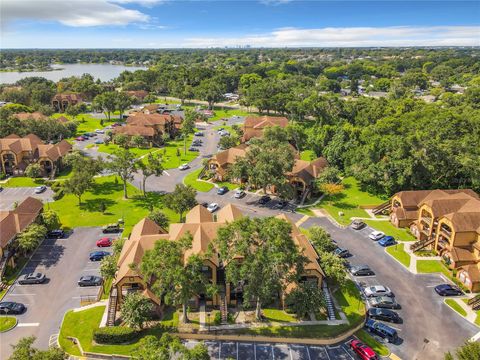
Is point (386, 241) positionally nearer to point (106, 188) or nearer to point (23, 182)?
point (106, 188)

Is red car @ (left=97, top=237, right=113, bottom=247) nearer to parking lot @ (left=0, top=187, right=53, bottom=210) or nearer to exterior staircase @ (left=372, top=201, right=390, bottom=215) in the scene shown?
parking lot @ (left=0, top=187, right=53, bottom=210)

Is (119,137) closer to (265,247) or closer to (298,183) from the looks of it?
(298,183)

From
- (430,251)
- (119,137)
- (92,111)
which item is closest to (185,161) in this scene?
(119,137)

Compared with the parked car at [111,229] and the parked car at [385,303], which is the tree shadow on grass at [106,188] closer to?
the parked car at [111,229]

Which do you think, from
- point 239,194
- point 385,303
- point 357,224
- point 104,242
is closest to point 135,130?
point 239,194

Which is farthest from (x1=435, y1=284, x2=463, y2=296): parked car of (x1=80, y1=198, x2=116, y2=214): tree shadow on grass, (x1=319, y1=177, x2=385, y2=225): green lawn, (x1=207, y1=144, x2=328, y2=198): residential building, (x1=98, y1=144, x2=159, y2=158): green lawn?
(x1=98, y1=144, x2=159, y2=158): green lawn

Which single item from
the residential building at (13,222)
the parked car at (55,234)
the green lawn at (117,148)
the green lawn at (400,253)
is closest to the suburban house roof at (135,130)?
the green lawn at (117,148)
